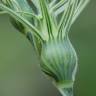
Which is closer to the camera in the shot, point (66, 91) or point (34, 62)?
point (66, 91)

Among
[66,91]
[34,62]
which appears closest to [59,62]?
[66,91]

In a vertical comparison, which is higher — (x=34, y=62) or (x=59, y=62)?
(x=59, y=62)

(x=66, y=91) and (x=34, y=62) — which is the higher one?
(x=66, y=91)

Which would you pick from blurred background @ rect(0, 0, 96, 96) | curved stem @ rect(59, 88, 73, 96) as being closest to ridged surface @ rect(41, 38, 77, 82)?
curved stem @ rect(59, 88, 73, 96)

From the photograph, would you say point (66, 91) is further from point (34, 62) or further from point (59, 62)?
point (34, 62)

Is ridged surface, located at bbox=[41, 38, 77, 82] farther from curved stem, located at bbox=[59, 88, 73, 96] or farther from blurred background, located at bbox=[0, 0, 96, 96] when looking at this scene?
blurred background, located at bbox=[0, 0, 96, 96]

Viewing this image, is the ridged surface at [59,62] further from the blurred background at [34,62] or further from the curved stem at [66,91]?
the blurred background at [34,62]

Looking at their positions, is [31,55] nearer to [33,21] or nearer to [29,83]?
[29,83]

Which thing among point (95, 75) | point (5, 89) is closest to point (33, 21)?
point (95, 75)
